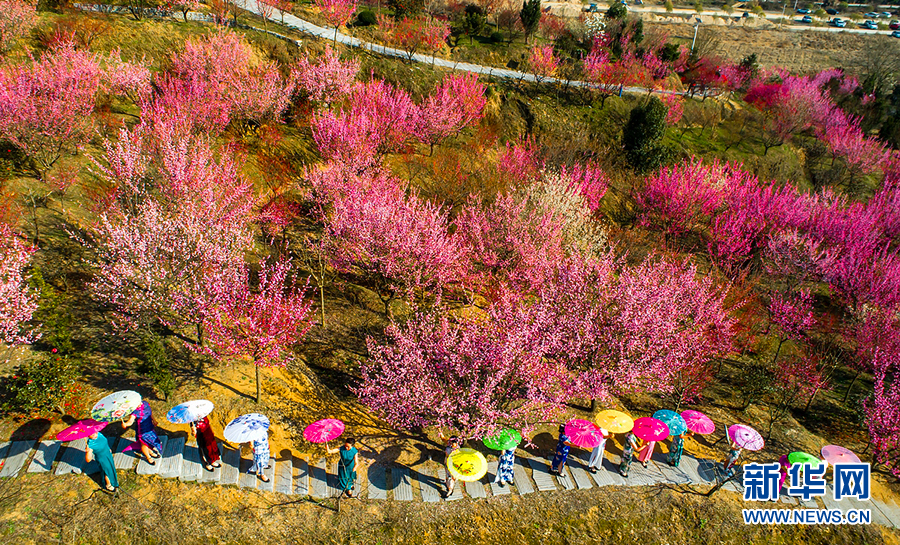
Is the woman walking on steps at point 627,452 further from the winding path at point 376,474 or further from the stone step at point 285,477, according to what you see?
the stone step at point 285,477

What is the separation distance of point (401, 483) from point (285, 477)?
3.33 meters

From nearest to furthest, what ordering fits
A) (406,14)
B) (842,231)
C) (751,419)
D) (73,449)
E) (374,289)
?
(73,449), (751,419), (374,289), (842,231), (406,14)

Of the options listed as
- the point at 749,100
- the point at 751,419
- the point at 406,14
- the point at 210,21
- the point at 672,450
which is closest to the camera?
the point at 672,450

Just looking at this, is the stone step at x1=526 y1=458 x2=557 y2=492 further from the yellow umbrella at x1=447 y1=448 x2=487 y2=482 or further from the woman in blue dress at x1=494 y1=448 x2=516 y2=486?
the yellow umbrella at x1=447 y1=448 x2=487 y2=482

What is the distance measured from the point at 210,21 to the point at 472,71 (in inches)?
964

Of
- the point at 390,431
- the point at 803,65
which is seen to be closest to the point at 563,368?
the point at 390,431

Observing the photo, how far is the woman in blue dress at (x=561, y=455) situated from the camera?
46.9ft

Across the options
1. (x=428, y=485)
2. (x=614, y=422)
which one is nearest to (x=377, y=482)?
(x=428, y=485)

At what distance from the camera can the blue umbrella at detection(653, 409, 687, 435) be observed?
50.1 feet

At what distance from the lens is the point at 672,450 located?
15781mm

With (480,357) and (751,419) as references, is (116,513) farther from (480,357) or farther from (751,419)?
(751,419)

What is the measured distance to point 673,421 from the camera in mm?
15578

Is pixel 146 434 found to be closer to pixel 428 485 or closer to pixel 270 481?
pixel 270 481

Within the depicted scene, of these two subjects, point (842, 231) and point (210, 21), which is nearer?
point (842, 231)
